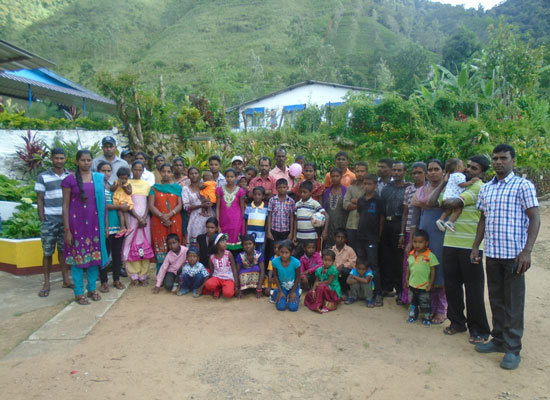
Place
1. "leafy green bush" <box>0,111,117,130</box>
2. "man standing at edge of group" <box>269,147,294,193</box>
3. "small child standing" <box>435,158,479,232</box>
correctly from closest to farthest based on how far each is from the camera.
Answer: "small child standing" <box>435,158,479,232</box> → "man standing at edge of group" <box>269,147,294,193</box> → "leafy green bush" <box>0,111,117,130</box>

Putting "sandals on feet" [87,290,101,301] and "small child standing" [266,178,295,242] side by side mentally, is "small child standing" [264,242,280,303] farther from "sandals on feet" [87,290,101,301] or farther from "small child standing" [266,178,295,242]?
"sandals on feet" [87,290,101,301]

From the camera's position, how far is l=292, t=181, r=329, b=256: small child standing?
518 cm

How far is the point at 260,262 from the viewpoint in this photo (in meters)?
5.10

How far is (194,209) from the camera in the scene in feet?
17.9

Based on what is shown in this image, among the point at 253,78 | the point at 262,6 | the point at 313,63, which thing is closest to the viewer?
the point at 253,78

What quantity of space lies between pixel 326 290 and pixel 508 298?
1836mm

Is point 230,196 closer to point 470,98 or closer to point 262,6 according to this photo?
point 470,98

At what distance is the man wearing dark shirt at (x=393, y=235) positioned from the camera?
4.84 metres

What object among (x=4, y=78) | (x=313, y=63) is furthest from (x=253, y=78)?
(x=4, y=78)

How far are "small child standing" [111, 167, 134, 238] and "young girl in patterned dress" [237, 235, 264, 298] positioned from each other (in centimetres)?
154

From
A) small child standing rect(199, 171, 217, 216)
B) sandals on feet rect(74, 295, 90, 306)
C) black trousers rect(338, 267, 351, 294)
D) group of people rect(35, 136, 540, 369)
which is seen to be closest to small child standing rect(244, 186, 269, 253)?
group of people rect(35, 136, 540, 369)

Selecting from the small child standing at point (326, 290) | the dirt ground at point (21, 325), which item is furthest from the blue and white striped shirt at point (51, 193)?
the small child standing at point (326, 290)

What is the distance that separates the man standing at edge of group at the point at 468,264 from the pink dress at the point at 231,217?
255 cm

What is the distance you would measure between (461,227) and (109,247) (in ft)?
13.6
